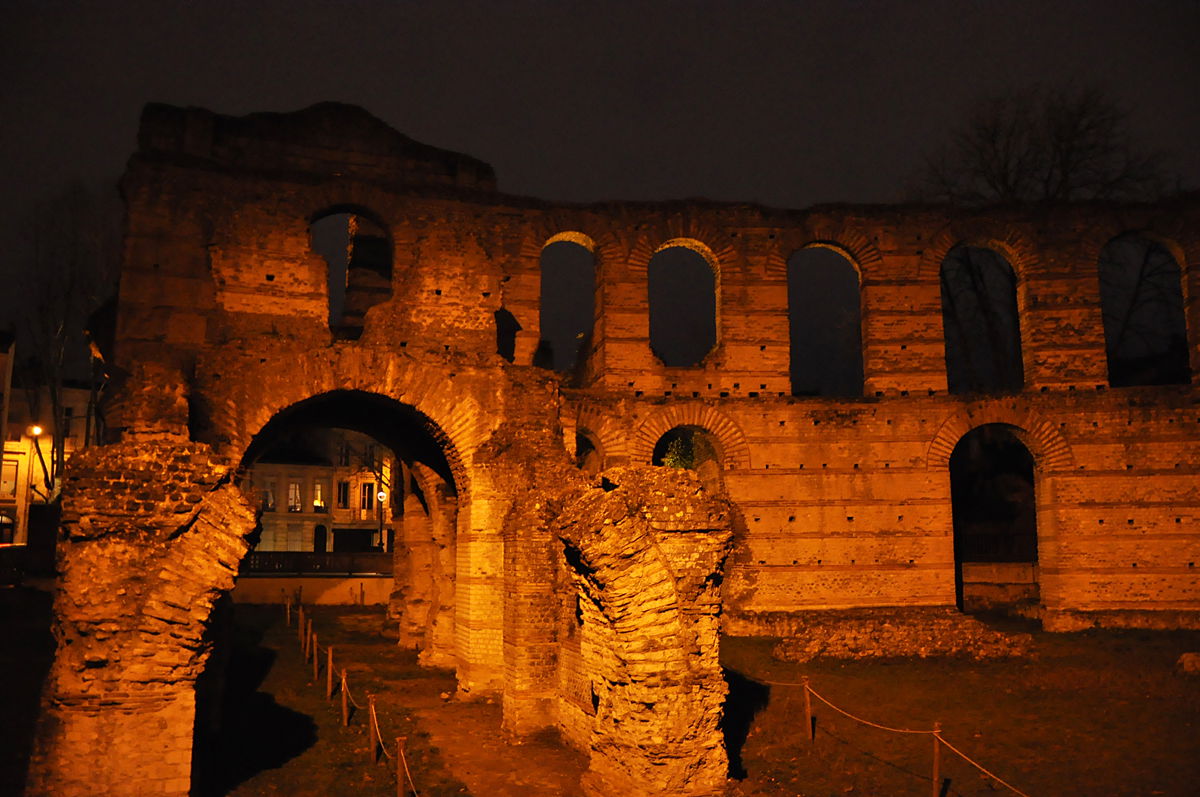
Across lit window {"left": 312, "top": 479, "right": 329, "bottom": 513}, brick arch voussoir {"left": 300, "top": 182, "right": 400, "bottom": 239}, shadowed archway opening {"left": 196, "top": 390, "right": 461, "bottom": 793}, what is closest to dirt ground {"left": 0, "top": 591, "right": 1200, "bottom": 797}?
shadowed archway opening {"left": 196, "top": 390, "right": 461, "bottom": 793}

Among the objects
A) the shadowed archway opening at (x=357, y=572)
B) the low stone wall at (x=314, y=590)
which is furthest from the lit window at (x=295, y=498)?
the low stone wall at (x=314, y=590)

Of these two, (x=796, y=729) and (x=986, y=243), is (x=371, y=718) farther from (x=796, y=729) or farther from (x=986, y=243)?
(x=986, y=243)

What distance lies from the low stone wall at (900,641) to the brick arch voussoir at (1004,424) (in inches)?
124

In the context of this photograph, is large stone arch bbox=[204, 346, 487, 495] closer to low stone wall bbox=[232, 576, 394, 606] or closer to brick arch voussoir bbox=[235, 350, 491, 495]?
brick arch voussoir bbox=[235, 350, 491, 495]

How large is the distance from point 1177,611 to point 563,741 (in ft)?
40.4

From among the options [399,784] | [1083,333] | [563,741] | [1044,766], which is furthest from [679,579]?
[1083,333]

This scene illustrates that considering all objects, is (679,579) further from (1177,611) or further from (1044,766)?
(1177,611)

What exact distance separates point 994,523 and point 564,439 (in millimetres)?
12914

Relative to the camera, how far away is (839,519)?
16562 mm

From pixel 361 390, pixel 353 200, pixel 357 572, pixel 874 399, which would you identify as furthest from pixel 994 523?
pixel 357 572

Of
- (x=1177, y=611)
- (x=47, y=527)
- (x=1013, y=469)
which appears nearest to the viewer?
(x=1177, y=611)

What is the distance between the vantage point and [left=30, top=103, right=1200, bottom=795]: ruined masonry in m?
7.23

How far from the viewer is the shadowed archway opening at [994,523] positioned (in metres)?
19.4

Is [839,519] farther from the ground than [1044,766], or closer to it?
farther from the ground
